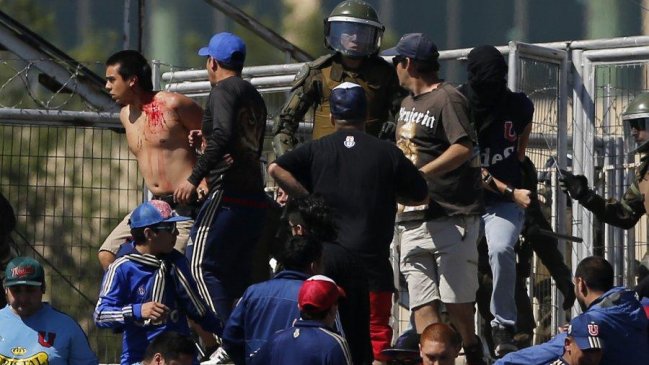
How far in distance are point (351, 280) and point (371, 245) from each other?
45 cm

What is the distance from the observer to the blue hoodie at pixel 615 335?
1054 centimetres

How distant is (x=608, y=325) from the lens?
34.5 feet

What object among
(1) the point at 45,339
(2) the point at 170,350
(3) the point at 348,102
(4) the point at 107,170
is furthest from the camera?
(4) the point at 107,170

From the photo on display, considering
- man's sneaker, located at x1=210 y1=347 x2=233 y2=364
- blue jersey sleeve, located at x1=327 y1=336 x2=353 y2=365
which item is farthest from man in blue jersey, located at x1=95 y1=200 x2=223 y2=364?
man's sneaker, located at x1=210 y1=347 x2=233 y2=364

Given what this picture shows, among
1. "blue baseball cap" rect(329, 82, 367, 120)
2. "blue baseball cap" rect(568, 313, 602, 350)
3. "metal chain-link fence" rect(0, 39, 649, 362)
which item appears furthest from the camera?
"metal chain-link fence" rect(0, 39, 649, 362)

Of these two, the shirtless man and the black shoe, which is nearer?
the black shoe

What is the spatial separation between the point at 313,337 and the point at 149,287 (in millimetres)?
1249

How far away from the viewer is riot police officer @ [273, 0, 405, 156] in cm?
1213

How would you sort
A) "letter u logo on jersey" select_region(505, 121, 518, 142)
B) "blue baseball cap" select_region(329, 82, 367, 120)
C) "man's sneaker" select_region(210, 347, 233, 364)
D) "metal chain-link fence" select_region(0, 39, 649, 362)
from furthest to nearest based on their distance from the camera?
1. "metal chain-link fence" select_region(0, 39, 649, 362)
2. "letter u logo on jersey" select_region(505, 121, 518, 142)
3. "man's sneaker" select_region(210, 347, 233, 364)
4. "blue baseball cap" select_region(329, 82, 367, 120)

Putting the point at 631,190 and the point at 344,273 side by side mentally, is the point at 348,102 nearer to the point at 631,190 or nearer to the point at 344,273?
the point at 344,273

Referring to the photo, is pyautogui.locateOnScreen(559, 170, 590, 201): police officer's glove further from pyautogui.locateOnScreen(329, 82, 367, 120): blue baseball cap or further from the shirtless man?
the shirtless man

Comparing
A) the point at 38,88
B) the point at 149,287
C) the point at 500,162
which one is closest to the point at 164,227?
the point at 149,287

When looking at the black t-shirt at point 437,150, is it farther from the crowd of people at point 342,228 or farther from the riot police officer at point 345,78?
the riot police officer at point 345,78

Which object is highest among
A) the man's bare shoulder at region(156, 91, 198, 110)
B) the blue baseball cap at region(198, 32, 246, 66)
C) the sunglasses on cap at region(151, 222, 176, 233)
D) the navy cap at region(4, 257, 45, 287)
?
the blue baseball cap at region(198, 32, 246, 66)
